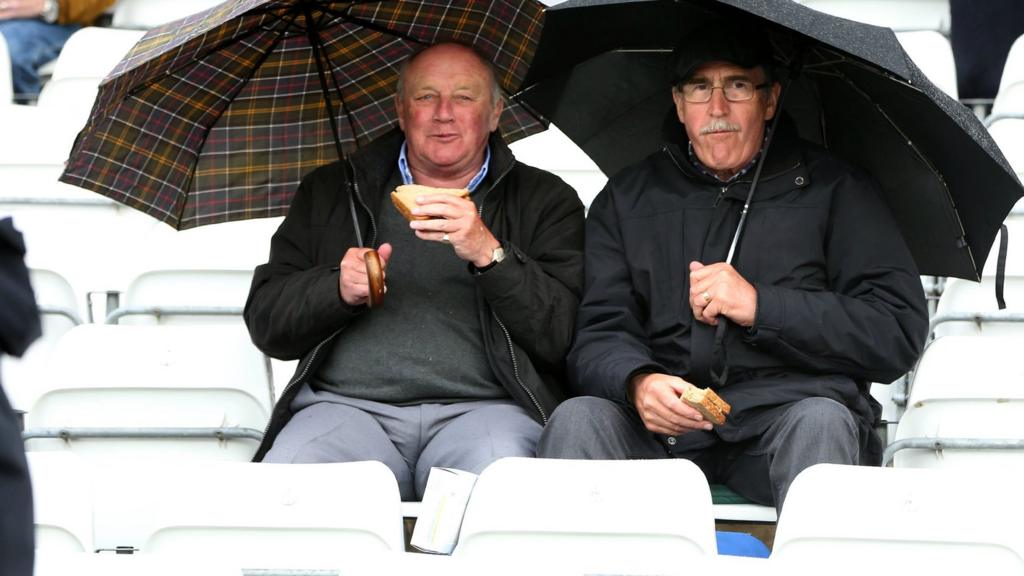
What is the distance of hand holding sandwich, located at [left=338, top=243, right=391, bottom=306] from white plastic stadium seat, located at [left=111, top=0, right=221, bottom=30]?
10.6 ft

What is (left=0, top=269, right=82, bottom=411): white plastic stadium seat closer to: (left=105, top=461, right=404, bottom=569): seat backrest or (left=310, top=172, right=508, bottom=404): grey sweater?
(left=310, top=172, right=508, bottom=404): grey sweater

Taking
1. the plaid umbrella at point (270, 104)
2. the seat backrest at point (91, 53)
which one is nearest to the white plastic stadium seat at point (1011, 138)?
the plaid umbrella at point (270, 104)

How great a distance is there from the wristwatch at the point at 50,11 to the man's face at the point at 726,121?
11.4 feet

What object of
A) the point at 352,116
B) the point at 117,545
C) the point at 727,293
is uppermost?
the point at 352,116

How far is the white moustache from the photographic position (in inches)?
136

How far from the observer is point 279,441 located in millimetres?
3377

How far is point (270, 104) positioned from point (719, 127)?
103cm

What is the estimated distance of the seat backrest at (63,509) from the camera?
2.89m

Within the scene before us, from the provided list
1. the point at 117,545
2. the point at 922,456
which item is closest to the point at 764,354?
the point at 922,456

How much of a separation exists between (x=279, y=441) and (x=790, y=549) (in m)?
1.13

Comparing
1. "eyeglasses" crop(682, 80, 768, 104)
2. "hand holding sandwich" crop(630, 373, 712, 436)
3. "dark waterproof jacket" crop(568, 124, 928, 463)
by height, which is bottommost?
Result: "hand holding sandwich" crop(630, 373, 712, 436)

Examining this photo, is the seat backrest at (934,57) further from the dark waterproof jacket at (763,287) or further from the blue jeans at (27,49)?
the blue jeans at (27,49)

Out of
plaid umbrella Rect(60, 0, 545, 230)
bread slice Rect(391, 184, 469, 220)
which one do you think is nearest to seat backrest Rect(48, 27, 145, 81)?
plaid umbrella Rect(60, 0, 545, 230)

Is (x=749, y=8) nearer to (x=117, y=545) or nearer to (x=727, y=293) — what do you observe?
(x=727, y=293)
